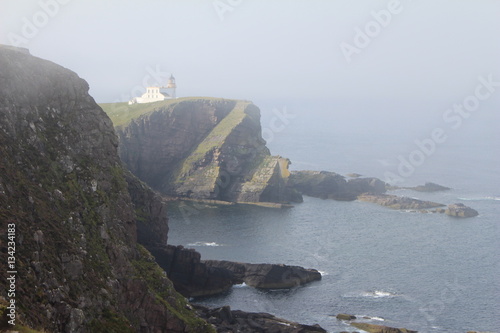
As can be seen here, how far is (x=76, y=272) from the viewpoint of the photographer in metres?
49.6

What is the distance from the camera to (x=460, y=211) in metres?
132

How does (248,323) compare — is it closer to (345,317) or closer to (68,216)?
(345,317)

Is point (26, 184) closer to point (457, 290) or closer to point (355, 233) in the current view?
point (457, 290)

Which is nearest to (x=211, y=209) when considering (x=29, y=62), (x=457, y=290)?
(x=457, y=290)

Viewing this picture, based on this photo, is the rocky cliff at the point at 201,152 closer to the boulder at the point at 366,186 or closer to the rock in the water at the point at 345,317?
the boulder at the point at 366,186

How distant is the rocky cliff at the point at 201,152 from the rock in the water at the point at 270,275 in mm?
52905

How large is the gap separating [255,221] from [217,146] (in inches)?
1434

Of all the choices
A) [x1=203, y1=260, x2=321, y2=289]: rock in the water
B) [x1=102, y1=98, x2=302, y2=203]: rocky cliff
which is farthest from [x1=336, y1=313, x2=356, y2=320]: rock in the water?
[x1=102, y1=98, x2=302, y2=203]: rocky cliff

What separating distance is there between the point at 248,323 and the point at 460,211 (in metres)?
71.9

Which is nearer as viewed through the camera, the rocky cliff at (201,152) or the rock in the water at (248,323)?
the rock in the water at (248,323)

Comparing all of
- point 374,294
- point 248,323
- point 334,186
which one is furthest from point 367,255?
point 334,186

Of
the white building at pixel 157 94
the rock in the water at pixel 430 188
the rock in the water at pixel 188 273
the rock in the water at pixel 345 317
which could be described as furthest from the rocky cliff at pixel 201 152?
the rock in the water at pixel 345 317

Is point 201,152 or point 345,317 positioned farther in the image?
point 201,152

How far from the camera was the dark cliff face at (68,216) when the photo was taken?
4531 centimetres
